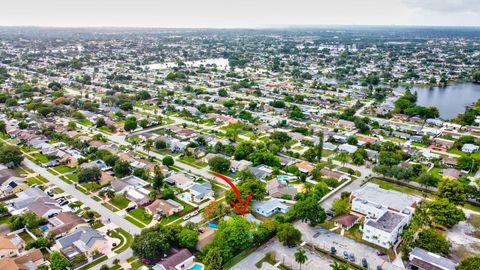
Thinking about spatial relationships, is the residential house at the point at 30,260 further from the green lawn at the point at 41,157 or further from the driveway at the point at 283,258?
the green lawn at the point at 41,157

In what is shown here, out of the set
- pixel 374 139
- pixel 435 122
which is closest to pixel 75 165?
pixel 374 139

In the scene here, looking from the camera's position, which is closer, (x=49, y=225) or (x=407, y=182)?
(x=49, y=225)

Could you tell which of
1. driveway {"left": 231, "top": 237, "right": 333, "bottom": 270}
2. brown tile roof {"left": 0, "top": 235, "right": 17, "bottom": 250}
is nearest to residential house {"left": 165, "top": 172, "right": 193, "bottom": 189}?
driveway {"left": 231, "top": 237, "right": 333, "bottom": 270}

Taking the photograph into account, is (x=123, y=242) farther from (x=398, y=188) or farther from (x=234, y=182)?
(x=398, y=188)

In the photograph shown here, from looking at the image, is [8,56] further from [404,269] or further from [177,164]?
[404,269]

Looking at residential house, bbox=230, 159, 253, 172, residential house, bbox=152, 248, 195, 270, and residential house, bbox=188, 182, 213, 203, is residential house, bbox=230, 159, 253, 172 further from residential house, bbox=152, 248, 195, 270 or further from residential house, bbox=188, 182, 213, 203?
residential house, bbox=152, 248, 195, 270

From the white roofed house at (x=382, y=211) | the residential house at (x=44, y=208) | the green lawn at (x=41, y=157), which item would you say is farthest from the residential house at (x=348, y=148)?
the green lawn at (x=41, y=157)

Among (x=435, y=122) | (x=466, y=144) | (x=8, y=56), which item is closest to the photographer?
(x=466, y=144)
